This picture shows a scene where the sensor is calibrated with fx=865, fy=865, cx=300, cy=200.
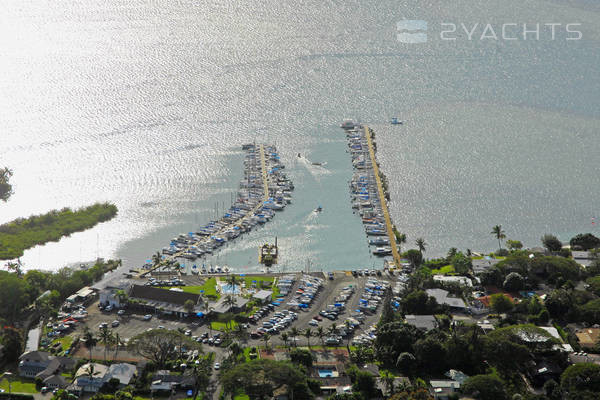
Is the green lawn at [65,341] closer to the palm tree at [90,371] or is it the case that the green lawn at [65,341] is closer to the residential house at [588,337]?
the palm tree at [90,371]

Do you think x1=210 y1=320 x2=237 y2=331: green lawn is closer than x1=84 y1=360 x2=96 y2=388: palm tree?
No

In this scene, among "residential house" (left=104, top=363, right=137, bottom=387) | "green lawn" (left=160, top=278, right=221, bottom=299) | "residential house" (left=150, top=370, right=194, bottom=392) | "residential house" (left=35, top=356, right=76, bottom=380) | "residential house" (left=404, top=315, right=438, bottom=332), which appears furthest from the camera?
"green lawn" (left=160, top=278, right=221, bottom=299)

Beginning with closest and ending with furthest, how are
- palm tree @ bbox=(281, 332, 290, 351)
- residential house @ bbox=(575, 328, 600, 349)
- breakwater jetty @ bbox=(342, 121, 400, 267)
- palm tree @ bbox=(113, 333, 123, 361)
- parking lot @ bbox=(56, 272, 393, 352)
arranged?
palm tree @ bbox=(113, 333, 123, 361) < palm tree @ bbox=(281, 332, 290, 351) < residential house @ bbox=(575, 328, 600, 349) < parking lot @ bbox=(56, 272, 393, 352) < breakwater jetty @ bbox=(342, 121, 400, 267)

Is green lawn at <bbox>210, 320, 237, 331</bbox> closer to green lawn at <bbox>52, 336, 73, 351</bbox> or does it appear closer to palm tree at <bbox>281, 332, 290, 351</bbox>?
palm tree at <bbox>281, 332, 290, 351</bbox>

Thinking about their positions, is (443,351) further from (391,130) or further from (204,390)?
(391,130)

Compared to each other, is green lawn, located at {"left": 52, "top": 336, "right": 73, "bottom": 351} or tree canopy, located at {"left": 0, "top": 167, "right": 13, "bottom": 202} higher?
tree canopy, located at {"left": 0, "top": 167, "right": 13, "bottom": 202}

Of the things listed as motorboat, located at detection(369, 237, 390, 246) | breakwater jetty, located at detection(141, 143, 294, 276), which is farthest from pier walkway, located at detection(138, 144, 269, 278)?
motorboat, located at detection(369, 237, 390, 246)

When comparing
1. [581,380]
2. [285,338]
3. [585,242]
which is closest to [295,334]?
[285,338]
